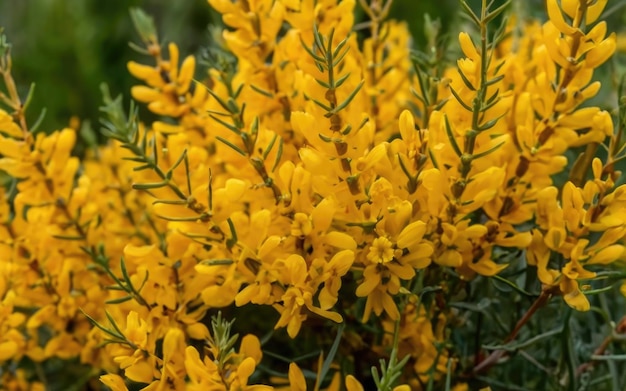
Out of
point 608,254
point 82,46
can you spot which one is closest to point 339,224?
point 608,254

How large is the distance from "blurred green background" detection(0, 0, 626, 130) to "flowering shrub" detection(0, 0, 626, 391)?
576 millimetres

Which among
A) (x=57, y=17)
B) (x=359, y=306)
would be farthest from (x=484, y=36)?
(x=57, y=17)

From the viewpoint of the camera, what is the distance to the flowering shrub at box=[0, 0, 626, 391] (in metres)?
0.45

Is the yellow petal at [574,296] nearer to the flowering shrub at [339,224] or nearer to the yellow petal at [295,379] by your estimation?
the flowering shrub at [339,224]

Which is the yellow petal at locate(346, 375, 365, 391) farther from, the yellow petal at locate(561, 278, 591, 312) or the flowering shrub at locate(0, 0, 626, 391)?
the yellow petal at locate(561, 278, 591, 312)

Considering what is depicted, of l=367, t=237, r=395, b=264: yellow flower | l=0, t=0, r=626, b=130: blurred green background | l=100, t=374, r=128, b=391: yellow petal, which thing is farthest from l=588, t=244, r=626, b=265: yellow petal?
l=0, t=0, r=626, b=130: blurred green background

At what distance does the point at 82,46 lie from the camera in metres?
1.27

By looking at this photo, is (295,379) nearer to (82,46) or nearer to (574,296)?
(574,296)

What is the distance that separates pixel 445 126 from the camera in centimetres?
45

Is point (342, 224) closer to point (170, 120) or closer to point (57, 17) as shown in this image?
point (170, 120)

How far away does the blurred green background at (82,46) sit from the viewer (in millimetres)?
1213

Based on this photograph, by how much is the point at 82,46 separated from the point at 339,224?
92 cm

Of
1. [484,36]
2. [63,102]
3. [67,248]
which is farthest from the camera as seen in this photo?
[63,102]

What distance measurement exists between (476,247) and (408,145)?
8 centimetres
